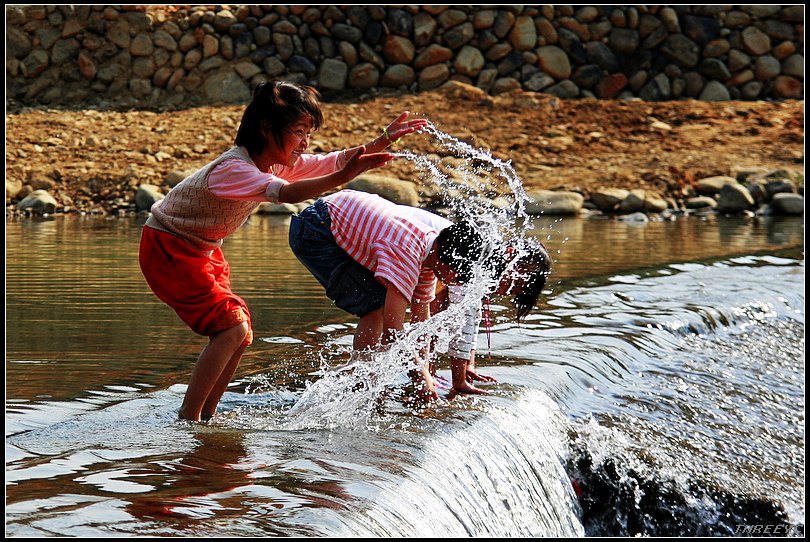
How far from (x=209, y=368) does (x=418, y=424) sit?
0.73 metres

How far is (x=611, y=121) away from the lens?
17.8 meters

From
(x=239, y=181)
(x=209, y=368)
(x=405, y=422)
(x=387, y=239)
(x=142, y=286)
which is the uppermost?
(x=239, y=181)

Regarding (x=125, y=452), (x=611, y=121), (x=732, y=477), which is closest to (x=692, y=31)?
(x=611, y=121)

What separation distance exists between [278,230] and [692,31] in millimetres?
9879

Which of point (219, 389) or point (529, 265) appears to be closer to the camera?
point (219, 389)

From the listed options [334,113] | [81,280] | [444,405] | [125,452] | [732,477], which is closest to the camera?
[125,452]

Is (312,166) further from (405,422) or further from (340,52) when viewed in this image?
(340,52)

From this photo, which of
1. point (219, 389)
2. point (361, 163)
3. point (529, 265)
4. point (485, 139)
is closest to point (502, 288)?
point (529, 265)

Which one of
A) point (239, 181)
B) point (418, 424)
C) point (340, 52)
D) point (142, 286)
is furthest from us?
point (340, 52)

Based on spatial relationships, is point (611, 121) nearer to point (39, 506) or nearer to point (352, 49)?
point (352, 49)

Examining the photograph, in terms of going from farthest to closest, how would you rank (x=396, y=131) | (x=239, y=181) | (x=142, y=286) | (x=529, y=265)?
(x=142, y=286) → (x=529, y=265) → (x=396, y=131) → (x=239, y=181)

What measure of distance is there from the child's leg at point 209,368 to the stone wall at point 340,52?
1445 centimetres

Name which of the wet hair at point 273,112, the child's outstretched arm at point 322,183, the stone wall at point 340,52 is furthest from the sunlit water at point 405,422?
the stone wall at point 340,52

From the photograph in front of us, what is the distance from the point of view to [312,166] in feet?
14.0
